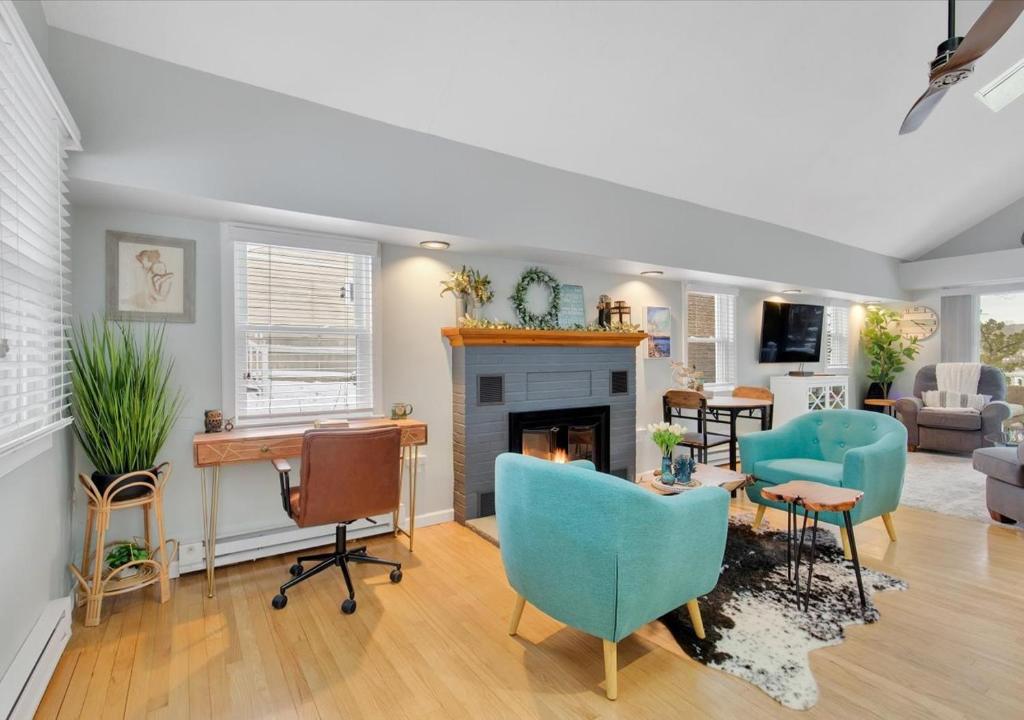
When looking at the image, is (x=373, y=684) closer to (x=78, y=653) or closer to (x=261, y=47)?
(x=78, y=653)

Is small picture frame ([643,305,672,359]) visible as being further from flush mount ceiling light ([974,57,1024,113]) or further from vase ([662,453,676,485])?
flush mount ceiling light ([974,57,1024,113])

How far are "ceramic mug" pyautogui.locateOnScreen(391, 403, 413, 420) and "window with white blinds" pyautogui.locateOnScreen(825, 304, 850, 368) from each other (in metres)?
6.68

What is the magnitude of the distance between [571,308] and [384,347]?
185cm

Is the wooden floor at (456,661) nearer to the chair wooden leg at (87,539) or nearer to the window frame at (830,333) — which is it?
the chair wooden leg at (87,539)

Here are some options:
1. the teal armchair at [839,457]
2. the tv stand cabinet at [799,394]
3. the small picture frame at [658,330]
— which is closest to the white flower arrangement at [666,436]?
the teal armchair at [839,457]

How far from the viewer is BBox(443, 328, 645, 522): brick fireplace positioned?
4.01m

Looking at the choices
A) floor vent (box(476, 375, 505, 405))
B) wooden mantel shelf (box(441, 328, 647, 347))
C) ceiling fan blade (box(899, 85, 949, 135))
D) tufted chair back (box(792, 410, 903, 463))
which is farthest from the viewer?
floor vent (box(476, 375, 505, 405))

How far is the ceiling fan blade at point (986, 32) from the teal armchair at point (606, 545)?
1.92 metres

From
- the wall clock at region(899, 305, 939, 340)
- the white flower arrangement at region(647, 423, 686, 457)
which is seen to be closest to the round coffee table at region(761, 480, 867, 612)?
the white flower arrangement at region(647, 423, 686, 457)

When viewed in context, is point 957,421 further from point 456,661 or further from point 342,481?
point 342,481

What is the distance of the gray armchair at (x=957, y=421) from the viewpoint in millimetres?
6031

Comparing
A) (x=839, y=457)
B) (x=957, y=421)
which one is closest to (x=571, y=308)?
(x=839, y=457)

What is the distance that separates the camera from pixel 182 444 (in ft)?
10.2

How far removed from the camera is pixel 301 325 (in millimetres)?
3510
